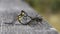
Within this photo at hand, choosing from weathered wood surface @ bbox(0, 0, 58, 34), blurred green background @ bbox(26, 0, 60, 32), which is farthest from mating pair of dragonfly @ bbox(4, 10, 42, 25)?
blurred green background @ bbox(26, 0, 60, 32)

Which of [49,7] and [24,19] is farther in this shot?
[49,7]

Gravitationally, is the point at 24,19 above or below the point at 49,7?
below

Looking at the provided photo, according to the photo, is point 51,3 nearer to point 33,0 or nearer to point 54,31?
point 33,0

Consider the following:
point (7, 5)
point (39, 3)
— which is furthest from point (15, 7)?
point (39, 3)

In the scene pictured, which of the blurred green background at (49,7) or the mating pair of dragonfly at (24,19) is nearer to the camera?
the mating pair of dragonfly at (24,19)

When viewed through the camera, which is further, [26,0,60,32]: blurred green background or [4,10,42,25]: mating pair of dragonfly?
[26,0,60,32]: blurred green background

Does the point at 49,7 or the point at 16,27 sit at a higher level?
the point at 49,7

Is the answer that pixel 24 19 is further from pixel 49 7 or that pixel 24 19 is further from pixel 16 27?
pixel 49 7

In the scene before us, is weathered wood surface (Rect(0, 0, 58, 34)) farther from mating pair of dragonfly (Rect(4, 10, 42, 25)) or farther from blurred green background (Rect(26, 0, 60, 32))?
blurred green background (Rect(26, 0, 60, 32))

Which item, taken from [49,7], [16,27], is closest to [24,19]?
[16,27]

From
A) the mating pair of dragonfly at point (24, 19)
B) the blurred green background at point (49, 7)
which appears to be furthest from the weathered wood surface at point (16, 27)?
the blurred green background at point (49, 7)

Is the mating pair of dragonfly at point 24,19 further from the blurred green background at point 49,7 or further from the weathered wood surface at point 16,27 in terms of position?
the blurred green background at point 49,7
